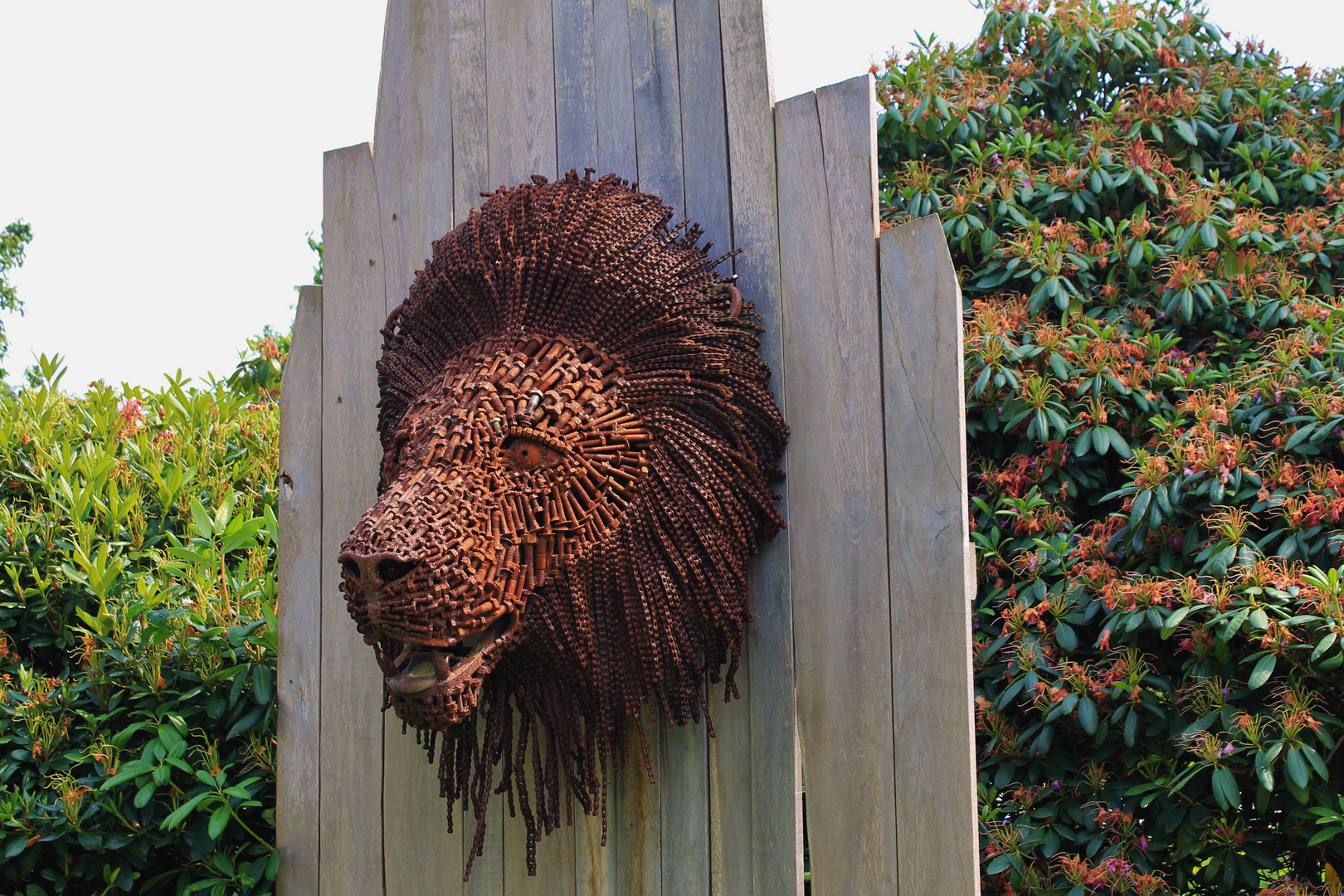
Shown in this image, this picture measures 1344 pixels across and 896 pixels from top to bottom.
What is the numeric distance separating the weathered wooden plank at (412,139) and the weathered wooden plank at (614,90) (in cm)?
37

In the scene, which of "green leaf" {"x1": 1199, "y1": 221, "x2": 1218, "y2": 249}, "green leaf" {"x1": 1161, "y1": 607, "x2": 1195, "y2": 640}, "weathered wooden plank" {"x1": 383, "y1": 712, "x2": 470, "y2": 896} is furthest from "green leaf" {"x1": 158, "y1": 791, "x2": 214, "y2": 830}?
"green leaf" {"x1": 1199, "y1": 221, "x2": 1218, "y2": 249}

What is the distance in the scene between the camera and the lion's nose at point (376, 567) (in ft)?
5.22

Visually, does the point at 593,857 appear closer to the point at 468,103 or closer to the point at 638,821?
the point at 638,821

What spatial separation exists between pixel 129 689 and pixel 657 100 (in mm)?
1873

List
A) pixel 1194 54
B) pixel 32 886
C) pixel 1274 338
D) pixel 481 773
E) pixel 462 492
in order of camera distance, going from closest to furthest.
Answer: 1. pixel 462 492
2. pixel 481 773
3. pixel 32 886
4. pixel 1274 338
5. pixel 1194 54

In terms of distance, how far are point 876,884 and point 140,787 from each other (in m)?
1.67

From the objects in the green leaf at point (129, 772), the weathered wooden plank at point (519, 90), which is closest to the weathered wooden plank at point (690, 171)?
the weathered wooden plank at point (519, 90)

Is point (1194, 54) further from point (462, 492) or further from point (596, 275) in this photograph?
point (462, 492)

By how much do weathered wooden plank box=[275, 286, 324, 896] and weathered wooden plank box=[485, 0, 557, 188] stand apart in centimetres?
56

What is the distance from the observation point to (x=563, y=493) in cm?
177

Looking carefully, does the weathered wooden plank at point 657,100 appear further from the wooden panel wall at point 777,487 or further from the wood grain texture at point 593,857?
the wood grain texture at point 593,857

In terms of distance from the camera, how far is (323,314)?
258 centimetres

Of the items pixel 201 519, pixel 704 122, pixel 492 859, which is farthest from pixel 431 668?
pixel 201 519

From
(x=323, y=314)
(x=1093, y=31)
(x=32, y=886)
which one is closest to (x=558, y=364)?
(x=323, y=314)
